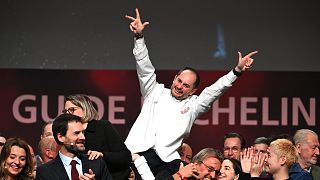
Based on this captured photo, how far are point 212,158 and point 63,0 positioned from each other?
15.4 ft

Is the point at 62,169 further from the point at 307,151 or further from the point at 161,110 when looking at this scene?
the point at 307,151

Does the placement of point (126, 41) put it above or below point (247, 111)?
above

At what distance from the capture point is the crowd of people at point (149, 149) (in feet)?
20.7

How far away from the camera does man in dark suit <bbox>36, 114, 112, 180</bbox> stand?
6191 mm

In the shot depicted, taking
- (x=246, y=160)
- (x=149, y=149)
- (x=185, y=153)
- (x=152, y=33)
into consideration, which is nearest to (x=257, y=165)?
(x=246, y=160)

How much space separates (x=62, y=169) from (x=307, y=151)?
105 inches

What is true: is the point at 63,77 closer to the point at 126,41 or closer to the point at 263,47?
the point at 126,41

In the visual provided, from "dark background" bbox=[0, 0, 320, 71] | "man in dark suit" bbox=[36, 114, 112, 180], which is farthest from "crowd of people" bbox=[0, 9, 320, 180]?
"dark background" bbox=[0, 0, 320, 71]

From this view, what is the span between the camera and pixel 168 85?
35.3 ft

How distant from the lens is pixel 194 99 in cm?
789

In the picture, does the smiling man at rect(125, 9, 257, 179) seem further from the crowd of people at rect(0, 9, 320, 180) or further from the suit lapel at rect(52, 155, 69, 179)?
the suit lapel at rect(52, 155, 69, 179)

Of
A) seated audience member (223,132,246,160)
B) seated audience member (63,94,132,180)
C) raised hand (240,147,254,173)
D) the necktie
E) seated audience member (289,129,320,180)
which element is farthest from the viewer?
seated audience member (223,132,246,160)

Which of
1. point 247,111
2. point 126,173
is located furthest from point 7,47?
point 126,173

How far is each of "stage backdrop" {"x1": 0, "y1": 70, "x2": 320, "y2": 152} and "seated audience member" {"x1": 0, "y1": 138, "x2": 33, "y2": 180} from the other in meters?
3.74
